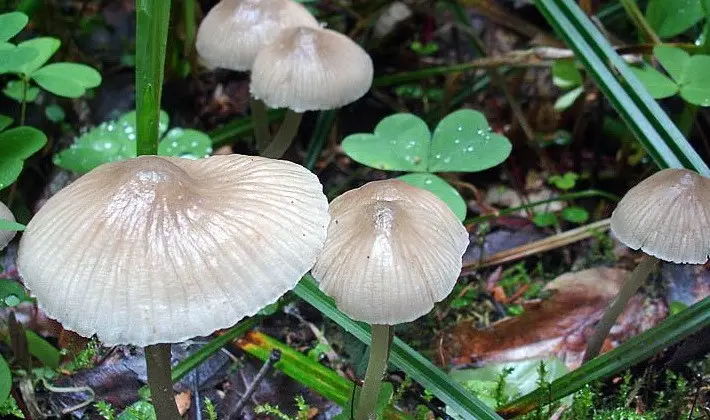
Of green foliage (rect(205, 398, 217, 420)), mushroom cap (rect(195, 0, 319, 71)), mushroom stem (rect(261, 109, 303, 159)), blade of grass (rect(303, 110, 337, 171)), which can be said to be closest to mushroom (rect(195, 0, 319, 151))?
mushroom cap (rect(195, 0, 319, 71))

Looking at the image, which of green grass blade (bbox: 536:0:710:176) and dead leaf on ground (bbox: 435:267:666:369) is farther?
dead leaf on ground (bbox: 435:267:666:369)

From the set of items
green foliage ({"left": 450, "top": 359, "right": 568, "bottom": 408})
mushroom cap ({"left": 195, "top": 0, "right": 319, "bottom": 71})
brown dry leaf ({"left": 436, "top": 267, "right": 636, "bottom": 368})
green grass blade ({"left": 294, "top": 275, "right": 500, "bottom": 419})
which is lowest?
green grass blade ({"left": 294, "top": 275, "right": 500, "bottom": 419})

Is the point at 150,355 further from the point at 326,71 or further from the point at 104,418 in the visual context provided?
the point at 326,71

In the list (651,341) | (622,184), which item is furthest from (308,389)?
(622,184)

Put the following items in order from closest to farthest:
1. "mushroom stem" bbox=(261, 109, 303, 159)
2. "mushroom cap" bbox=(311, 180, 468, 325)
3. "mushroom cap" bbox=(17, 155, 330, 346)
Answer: "mushroom cap" bbox=(17, 155, 330, 346)
"mushroom cap" bbox=(311, 180, 468, 325)
"mushroom stem" bbox=(261, 109, 303, 159)

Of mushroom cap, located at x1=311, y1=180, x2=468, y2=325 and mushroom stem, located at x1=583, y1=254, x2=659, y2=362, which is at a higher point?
mushroom stem, located at x1=583, y1=254, x2=659, y2=362

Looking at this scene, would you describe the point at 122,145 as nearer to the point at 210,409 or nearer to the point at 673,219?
the point at 210,409

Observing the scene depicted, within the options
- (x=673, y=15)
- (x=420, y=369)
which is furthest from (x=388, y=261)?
(x=673, y=15)

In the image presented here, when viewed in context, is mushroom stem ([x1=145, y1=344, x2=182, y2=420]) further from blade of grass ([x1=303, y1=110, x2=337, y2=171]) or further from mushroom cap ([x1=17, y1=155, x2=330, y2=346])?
blade of grass ([x1=303, y1=110, x2=337, y2=171])
